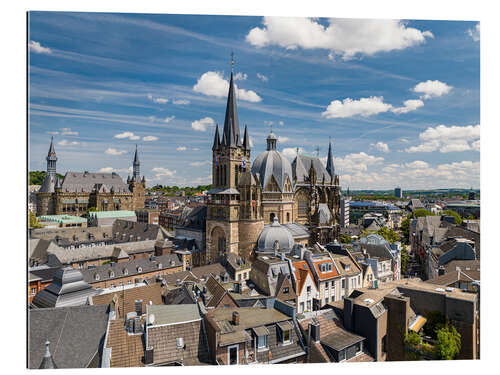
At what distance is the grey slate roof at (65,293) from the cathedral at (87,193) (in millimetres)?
27343

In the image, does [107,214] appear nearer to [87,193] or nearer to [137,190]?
[87,193]

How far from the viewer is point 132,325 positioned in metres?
7.35

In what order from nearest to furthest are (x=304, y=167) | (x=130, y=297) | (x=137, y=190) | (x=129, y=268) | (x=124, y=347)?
(x=124, y=347) → (x=130, y=297) → (x=129, y=268) → (x=304, y=167) → (x=137, y=190)

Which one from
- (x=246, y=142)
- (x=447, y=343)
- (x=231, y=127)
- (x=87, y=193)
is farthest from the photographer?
(x=87, y=193)

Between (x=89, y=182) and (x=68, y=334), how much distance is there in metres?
41.0

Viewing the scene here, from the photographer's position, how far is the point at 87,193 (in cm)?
4306

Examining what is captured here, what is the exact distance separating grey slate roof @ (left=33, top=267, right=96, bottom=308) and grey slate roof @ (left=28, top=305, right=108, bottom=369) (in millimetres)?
2008

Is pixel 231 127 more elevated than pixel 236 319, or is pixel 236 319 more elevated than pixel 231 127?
pixel 231 127

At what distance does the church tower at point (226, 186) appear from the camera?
20312 mm

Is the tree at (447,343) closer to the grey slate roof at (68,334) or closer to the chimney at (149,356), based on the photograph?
the chimney at (149,356)

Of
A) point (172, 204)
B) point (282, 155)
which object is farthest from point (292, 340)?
point (172, 204)

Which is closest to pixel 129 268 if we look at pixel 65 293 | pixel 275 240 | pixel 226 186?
pixel 226 186

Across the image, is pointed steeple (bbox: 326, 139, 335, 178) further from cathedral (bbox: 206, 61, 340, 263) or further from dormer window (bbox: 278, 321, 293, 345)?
dormer window (bbox: 278, 321, 293, 345)

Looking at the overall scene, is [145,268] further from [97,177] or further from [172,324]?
[97,177]
